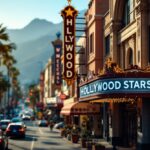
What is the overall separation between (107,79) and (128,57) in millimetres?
8463

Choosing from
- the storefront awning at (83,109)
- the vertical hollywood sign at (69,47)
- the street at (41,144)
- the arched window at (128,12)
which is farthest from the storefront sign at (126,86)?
the storefront awning at (83,109)

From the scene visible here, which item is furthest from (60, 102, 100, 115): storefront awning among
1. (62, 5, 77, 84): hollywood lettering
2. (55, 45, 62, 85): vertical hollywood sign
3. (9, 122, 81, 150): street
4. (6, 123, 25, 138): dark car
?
(55, 45, 62, 85): vertical hollywood sign

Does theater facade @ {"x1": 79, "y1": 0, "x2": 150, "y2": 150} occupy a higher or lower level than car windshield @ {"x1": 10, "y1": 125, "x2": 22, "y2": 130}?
higher

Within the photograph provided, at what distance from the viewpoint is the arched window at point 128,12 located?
107 ft

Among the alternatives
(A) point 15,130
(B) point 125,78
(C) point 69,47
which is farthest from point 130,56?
(A) point 15,130

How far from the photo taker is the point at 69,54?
41750 mm

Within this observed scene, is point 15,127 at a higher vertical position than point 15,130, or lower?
higher

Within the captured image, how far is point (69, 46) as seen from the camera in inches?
1641

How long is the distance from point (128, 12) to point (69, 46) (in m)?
9.29

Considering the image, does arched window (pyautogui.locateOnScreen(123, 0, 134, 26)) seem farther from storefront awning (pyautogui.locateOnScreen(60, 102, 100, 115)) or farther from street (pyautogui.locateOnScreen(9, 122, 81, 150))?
storefront awning (pyautogui.locateOnScreen(60, 102, 100, 115))

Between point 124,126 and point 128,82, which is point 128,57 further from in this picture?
point 128,82

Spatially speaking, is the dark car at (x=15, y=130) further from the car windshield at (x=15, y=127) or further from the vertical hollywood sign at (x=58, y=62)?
the vertical hollywood sign at (x=58, y=62)

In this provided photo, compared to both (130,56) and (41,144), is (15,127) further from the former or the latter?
(130,56)

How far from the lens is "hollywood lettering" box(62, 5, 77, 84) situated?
41219 mm
